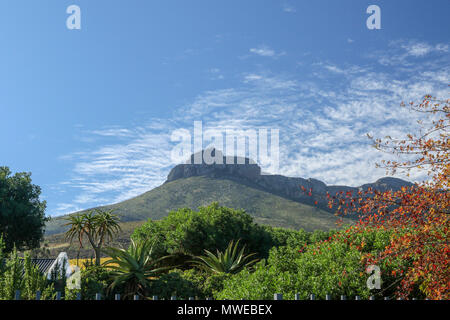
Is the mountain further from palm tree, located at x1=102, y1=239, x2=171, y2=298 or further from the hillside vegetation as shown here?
palm tree, located at x1=102, y1=239, x2=171, y2=298

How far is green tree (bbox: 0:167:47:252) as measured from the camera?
98.5 feet

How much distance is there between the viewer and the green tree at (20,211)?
30016 millimetres

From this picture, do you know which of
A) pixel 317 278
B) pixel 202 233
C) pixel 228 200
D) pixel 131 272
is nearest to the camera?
pixel 317 278

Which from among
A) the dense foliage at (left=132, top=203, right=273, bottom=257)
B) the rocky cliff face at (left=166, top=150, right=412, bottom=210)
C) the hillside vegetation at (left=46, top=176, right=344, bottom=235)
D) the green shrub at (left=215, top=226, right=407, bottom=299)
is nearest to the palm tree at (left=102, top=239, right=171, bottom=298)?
the green shrub at (left=215, top=226, right=407, bottom=299)

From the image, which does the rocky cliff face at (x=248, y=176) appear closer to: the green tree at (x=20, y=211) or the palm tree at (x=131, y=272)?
the green tree at (x=20, y=211)

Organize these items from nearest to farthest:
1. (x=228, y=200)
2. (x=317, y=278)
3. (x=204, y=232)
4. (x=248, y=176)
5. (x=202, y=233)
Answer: (x=317, y=278) < (x=202, y=233) < (x=204, y=232) < (x=228, y=200) < (x=248, y=176)

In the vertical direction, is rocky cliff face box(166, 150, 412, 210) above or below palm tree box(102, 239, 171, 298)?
above

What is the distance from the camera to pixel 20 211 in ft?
98.8

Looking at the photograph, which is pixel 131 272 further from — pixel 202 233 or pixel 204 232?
pixel 204 232

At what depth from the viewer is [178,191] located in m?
88.2

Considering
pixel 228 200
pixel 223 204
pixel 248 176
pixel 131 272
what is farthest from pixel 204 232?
pixel 248 176

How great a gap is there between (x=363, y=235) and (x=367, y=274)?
3303 millimetres
